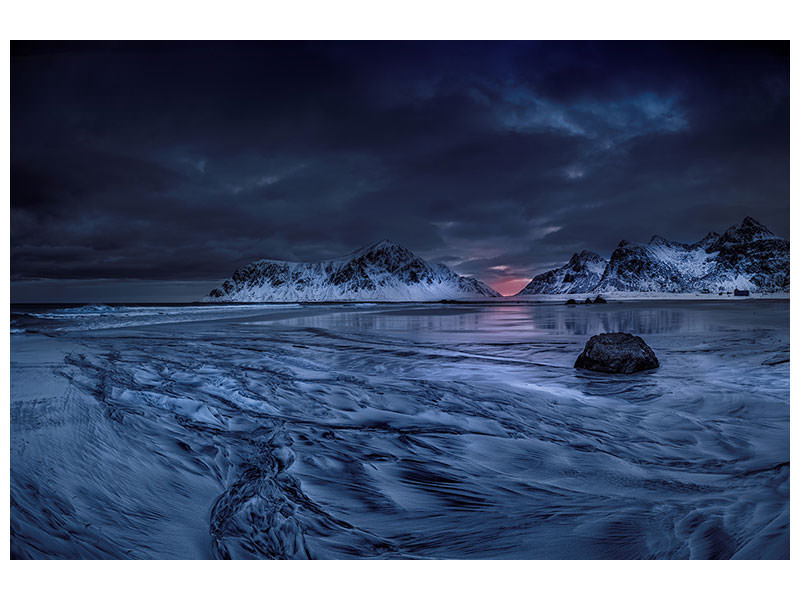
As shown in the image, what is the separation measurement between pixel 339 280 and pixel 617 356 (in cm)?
17925

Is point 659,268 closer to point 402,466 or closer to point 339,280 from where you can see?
point 402,466

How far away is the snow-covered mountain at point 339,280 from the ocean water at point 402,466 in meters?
151

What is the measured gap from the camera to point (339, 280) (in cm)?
18100

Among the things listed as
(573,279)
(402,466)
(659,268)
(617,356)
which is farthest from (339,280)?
(402,466)

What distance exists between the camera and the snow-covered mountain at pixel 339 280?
550ft

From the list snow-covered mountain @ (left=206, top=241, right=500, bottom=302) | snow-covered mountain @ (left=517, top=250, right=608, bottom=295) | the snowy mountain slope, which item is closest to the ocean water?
the snowy mountain slope

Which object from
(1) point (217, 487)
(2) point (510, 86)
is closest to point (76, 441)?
(1) point (217, 487)

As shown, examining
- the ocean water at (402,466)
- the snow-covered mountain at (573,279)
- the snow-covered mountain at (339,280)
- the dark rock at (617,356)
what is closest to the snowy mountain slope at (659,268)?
the snow-covered mountain at (573,279)

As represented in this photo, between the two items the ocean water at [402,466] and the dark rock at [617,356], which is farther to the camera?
the dark rock at [617,356]

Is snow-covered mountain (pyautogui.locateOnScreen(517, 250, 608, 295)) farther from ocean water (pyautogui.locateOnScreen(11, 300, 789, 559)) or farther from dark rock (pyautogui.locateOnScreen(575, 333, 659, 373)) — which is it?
ocean water (pyautogui.locateOnScreen(11, 300, 789, 559))

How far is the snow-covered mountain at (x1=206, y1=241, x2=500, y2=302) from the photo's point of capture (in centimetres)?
16750

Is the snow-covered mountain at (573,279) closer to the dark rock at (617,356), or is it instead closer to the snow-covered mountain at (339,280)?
the snow-covered mountain at (339,280)

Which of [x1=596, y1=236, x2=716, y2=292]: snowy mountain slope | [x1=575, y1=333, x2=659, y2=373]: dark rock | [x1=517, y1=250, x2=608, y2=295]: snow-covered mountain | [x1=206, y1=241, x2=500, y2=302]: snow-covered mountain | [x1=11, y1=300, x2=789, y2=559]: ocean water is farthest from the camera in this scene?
[x1=206, y1=241, x2=500, y2=302]: snow-covered mountain

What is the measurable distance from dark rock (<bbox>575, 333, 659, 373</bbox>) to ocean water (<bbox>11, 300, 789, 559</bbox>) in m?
0.23
